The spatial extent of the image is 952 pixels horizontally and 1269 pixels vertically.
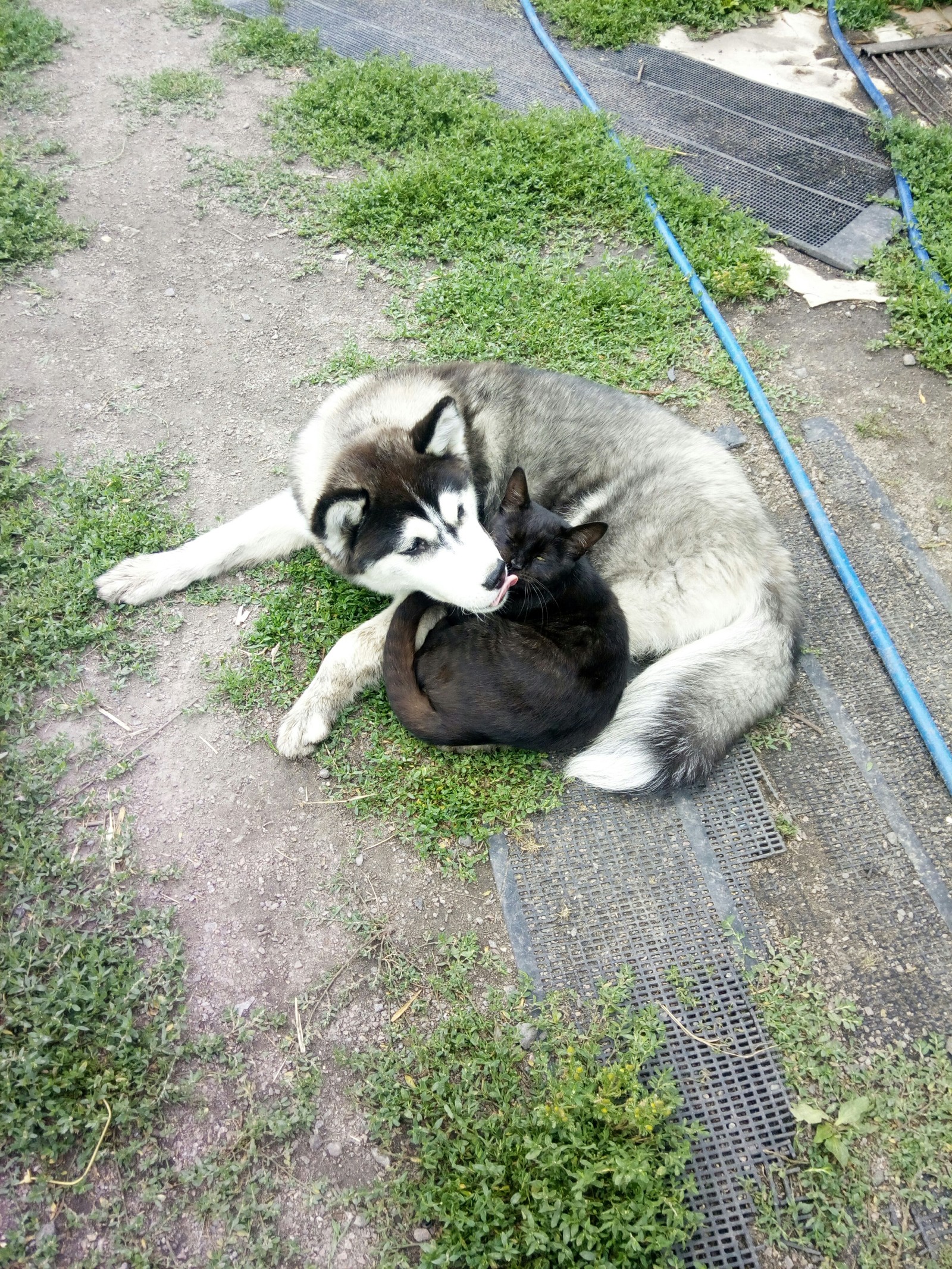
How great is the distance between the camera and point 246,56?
614 centimetres

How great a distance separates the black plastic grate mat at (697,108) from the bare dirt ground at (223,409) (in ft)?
2.55

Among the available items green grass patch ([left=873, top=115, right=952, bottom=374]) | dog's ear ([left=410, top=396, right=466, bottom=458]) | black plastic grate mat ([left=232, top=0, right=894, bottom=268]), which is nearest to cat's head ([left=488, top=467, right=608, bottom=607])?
dog's ear ([left=410, top=396, right=466, bottom=458])

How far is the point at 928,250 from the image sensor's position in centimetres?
499

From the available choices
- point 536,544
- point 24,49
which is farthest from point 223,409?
point 24,49

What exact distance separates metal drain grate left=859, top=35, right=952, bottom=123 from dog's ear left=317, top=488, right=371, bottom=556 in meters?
5.71

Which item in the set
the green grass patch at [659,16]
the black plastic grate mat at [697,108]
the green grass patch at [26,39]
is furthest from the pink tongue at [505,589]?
the green grass patch at [26,39]

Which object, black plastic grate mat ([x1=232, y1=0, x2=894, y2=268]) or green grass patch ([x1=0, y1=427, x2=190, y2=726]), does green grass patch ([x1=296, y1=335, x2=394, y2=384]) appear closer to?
green grass patch ([x1=0, y1=427, x2=190, y2=726])

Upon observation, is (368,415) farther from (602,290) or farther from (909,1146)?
(909,1146)

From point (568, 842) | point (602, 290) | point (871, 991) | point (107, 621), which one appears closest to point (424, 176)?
point (602, 290)

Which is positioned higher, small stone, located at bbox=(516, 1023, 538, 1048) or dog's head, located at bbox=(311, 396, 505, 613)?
dog's head, located at bbox=(311, 396, 505, 613)

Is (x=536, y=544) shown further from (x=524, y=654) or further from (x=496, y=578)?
(x=524, y=654)

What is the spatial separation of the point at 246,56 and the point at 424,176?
2.26m

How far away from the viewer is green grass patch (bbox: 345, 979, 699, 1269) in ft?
7.24

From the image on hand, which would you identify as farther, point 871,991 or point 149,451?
point 149,451
